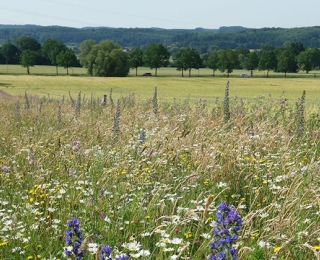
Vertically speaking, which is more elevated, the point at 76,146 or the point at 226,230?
the point at 226,230

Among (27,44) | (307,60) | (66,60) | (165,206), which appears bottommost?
(165,206)

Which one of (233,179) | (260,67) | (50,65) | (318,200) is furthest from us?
(50,65)

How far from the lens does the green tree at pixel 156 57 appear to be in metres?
107

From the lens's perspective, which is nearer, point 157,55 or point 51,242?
point 51,242

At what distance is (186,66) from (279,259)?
10458 cm

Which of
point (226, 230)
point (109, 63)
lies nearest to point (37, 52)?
point (109, 63)

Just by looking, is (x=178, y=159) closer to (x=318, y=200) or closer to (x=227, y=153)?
(x=227, y=153)

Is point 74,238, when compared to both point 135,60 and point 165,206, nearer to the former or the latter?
point 165,206

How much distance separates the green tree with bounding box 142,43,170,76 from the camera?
352ft

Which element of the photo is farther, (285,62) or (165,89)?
(285,62)

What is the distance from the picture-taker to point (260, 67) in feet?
346

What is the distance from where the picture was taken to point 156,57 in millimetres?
107000

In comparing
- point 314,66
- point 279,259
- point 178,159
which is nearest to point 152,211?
point 279,259

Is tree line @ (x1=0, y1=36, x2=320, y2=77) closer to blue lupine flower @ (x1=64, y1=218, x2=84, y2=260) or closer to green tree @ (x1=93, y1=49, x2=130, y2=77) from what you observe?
green tree @ (x1=93, y1=49, x2=130, y2=77)
